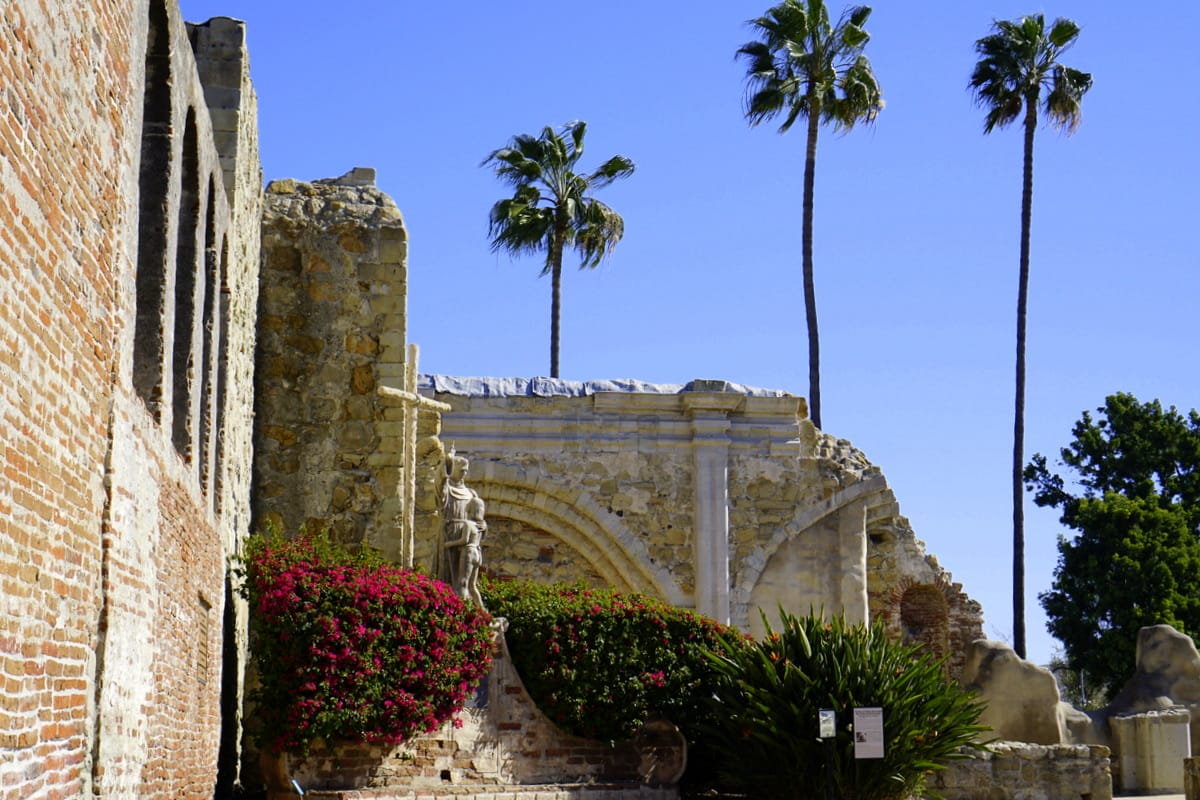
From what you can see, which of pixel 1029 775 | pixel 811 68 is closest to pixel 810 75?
pixel 811 68

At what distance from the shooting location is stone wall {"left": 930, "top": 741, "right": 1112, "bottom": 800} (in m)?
17.6

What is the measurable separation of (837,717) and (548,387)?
923 centimetres

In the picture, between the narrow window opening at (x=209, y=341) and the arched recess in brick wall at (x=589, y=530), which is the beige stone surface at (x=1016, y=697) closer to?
the arched recess in brick wall at (x=589, y=530)

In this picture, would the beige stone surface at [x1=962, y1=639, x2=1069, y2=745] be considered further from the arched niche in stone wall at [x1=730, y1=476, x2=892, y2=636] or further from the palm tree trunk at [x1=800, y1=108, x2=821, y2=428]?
the palm tree trunk at [x1=800, y1=108, x2=821, y2=428]

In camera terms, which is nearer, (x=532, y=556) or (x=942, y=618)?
(x=532, y=556)

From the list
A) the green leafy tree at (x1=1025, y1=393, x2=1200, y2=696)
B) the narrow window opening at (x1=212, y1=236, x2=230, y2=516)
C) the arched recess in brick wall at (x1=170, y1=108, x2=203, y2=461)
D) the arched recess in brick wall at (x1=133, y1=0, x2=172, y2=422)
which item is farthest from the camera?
the green leafy tree at (x1=1025, y1=393, x2=1200, y2=696)

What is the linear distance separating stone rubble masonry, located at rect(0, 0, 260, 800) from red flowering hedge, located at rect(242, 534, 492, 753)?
1688mm

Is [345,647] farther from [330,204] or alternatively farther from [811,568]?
[811,568]

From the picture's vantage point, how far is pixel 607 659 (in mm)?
15703

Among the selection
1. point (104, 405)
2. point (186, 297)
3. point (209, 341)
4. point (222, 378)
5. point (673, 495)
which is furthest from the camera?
point (673, 495)

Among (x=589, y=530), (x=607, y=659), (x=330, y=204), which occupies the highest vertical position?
(x=330, y=204)

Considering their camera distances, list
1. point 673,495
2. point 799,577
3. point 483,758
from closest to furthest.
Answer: point 483,758
point 673,495
point 799,577

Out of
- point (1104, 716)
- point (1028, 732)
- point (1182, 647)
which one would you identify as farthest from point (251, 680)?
point (1182, 647)

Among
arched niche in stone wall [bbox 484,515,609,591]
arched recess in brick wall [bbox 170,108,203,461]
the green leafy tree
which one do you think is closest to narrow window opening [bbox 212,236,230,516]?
arched recess in brick wall [bbox 170,108,203,461]
